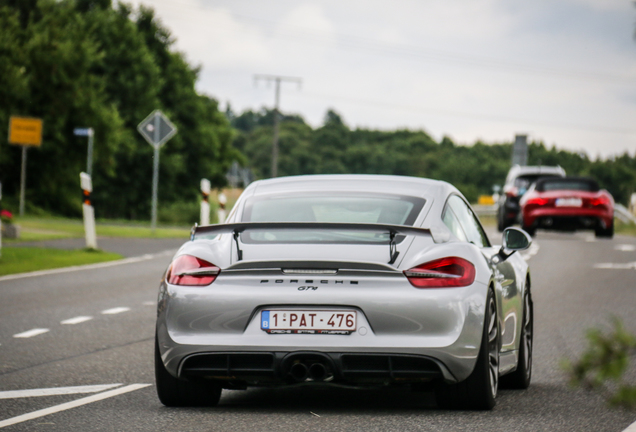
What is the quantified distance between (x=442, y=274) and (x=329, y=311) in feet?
2.02

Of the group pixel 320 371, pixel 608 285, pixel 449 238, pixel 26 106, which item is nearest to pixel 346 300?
pixel 320 371

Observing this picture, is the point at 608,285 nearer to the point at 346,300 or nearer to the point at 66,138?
the point at 346,300

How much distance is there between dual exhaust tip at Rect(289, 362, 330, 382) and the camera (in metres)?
5.49

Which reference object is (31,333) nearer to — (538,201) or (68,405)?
(68,405)

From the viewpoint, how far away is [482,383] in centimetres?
577

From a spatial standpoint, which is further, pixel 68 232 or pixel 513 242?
pixel 68 232

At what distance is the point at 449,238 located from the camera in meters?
5.98

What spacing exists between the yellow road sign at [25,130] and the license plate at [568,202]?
19345 mm

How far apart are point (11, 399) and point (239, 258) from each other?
1.78m

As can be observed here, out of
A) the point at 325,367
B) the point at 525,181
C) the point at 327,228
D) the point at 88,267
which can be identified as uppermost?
the point at 327,228

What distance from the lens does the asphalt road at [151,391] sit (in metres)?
5.59

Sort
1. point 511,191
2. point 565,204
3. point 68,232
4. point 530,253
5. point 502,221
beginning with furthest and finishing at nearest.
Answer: point 502,221
point 511,191
point 68,232
point 565,204
point 530,253

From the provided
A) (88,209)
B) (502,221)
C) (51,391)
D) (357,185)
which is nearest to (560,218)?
(502,221)

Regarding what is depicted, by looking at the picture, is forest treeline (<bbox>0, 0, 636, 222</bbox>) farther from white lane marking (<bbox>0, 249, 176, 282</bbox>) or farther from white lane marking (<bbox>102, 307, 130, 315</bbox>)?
white lane marking (<bbox>102, 307, 130, 315</bbox>)
